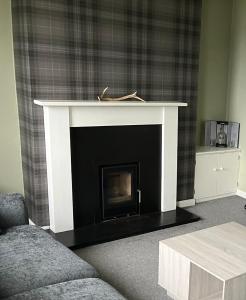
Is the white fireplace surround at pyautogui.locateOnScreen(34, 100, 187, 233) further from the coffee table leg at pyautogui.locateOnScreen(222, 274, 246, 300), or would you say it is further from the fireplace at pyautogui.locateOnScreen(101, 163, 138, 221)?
the coffee table leg at pyautogui.locateOnScreen(222, 274, 246, 300)

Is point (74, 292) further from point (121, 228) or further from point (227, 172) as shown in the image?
point (227, 172)

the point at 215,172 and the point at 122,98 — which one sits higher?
the point at 122,98

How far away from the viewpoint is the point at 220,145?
419 cm

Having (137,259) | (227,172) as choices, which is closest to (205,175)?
(227,172)

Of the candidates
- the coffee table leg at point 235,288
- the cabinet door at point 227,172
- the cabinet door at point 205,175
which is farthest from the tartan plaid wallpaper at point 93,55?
the coffee table leg at point 235,288

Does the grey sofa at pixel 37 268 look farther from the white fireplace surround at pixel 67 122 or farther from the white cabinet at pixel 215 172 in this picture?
the white cabinet at pixel 215 172

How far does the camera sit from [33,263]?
5.98ft

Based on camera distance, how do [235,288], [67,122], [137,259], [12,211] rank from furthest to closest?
1. [67,122]
2. [137,259]
3. [12,211]
4. [235,288]

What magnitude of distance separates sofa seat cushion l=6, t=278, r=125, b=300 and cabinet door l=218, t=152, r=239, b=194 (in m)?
2.75

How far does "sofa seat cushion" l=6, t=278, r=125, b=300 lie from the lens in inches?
59.3

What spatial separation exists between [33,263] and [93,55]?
1950 millimetres

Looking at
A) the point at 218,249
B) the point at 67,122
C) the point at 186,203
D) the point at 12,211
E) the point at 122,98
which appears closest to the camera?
the point at 218,249

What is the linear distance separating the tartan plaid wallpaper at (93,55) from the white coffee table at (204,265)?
4.62 feet

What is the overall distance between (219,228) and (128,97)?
1515 mm
